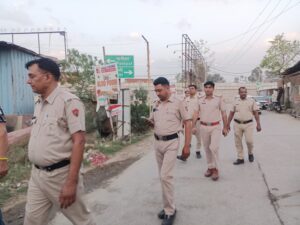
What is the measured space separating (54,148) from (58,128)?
172 mm

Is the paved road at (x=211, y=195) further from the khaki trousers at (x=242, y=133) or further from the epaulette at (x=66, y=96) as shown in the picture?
the epaulette at (x=66, y=96)

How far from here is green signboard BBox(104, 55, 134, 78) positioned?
14.3 m

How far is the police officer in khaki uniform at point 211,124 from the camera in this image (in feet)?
22.5

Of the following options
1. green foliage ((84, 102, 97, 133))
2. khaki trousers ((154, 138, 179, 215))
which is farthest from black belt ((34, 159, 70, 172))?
green foliage ((84, 102, 97, 133))

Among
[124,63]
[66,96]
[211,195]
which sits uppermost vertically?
[124,63]

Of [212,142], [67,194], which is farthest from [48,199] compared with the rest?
[212,142]

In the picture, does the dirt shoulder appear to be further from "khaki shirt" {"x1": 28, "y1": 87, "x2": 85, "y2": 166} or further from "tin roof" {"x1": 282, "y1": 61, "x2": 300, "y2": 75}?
"tin roof" {"x1": 282, "y1": 61, "x2": 300, "y2": 75}

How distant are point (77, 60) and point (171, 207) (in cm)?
1135

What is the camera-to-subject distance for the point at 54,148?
3.12m

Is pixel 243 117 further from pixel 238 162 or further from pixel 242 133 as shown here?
pixel 238 162

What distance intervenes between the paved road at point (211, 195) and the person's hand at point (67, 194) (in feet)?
6.01

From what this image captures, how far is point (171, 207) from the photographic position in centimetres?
480

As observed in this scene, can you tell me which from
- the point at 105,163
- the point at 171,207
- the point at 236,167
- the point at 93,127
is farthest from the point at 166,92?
the point at 93,127

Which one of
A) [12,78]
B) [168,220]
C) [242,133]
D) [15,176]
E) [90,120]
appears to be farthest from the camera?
[12,78]
